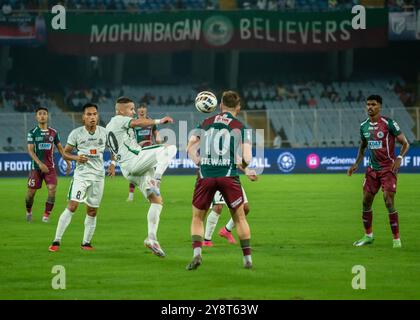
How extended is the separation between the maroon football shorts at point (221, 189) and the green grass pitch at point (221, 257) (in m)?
0.92

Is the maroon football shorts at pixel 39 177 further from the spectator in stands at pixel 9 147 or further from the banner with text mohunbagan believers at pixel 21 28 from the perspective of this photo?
the banner with text mohunbagan believers at pixel 21 28

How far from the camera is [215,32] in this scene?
49.0m

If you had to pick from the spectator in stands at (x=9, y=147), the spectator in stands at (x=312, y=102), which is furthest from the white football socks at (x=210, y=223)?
the spectator in stands at (x=312, y=102)

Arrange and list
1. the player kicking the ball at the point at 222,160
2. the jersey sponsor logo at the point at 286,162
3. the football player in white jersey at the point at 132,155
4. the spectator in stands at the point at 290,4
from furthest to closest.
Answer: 1. the spectator in stands at the point at 290,4
2. the jersey sponsor logo at the point at 286,162
3. the football player in white jersey at the point at 132,155
4. the player kicking the ball at the point at 222,160

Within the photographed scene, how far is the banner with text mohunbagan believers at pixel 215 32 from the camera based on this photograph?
48.9 m

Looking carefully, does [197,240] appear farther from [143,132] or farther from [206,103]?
[143,132]

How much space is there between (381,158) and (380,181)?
1.25 ft

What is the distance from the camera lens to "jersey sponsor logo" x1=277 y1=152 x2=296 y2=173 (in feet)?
137

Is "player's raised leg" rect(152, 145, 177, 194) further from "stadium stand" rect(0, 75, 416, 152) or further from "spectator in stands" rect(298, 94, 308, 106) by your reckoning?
"spectator in stands" rect(298, 94, 308, 106)

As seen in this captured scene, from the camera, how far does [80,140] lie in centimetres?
1611

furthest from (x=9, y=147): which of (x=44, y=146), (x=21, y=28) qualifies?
(x=44, y=146)

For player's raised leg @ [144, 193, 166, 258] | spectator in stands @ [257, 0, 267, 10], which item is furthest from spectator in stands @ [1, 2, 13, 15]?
player's raised leg @ [144, 193, 166, 258]
